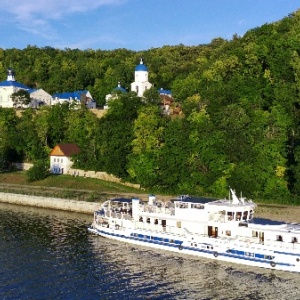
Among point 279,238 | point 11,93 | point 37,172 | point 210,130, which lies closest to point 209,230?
point 279,238

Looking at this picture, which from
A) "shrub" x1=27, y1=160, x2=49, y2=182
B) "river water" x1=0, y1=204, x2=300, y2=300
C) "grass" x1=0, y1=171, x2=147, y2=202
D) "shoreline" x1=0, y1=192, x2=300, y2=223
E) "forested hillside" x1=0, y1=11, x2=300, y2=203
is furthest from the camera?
"shrub" x1=27, y1=160, x2=49, y2=182

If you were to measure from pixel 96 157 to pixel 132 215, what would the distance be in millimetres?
32423

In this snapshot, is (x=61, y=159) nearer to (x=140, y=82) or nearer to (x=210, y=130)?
(x=210, y=130)

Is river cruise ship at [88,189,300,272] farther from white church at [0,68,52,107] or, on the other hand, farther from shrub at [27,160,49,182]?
white church at [0,68,52,107]

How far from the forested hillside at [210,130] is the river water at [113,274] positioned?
75.1 feet

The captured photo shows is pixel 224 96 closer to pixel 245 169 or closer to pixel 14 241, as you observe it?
pixel 245 169

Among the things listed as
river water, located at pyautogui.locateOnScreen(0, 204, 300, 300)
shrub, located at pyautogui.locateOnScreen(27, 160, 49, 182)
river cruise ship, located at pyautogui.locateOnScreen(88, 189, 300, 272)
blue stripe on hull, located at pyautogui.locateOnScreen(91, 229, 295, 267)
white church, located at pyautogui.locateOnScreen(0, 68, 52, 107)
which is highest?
white church, located at pyautogui.locateOnScreen(0, 68, 52, 107)

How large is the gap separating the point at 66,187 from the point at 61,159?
952 centimetres

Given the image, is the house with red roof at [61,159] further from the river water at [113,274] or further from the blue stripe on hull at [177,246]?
the river water at [113,274]

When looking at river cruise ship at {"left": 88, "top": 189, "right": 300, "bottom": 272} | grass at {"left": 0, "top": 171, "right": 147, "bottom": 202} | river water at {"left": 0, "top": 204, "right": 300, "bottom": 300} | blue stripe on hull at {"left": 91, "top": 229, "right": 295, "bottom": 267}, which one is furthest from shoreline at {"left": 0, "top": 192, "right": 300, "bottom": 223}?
river water at {"left": 0, "top": 204, "right": 300, "bottom": 300}

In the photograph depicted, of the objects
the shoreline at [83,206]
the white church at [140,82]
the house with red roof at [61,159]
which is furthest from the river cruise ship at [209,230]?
the white church at [140,82]

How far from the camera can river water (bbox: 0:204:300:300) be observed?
34719 millimetres

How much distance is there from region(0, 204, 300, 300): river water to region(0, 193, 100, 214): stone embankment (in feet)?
43.0

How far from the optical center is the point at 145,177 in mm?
71688
